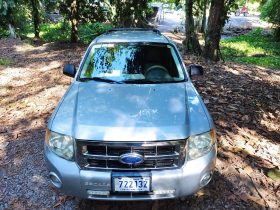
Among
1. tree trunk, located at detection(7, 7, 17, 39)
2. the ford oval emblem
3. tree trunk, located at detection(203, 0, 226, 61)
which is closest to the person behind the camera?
the ford oval emblem

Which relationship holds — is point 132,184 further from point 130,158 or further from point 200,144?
point 200,144

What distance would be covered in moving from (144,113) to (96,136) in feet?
2.01

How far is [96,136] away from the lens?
3.20 m

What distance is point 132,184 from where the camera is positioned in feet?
10.6

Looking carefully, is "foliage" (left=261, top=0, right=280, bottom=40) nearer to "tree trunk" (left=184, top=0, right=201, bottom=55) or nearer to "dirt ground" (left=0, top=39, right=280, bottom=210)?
"tree trunk" (left=184, top=0, right=201, bottom=55)

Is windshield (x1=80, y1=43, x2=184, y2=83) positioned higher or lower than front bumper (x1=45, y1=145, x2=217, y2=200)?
higher

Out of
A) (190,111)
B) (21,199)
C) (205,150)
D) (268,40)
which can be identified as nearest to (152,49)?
(190,111)

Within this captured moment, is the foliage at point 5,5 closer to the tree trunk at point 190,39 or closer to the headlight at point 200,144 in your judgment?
the tree trunk at point 190,39

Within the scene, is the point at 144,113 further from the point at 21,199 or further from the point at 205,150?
the point at 21,199

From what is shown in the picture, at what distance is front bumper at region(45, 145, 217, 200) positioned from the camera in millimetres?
3221

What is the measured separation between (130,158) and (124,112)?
0.56 metres

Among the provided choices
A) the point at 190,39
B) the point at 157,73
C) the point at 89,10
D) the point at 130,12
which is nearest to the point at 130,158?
the point at 157,73

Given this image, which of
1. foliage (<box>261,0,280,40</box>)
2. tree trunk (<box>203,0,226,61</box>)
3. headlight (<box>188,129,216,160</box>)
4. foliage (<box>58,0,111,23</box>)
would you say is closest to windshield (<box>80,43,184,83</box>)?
headlight (<box>188,129,216,160</box>)

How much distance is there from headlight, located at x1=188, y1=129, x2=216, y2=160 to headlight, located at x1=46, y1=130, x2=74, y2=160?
3.78ft
